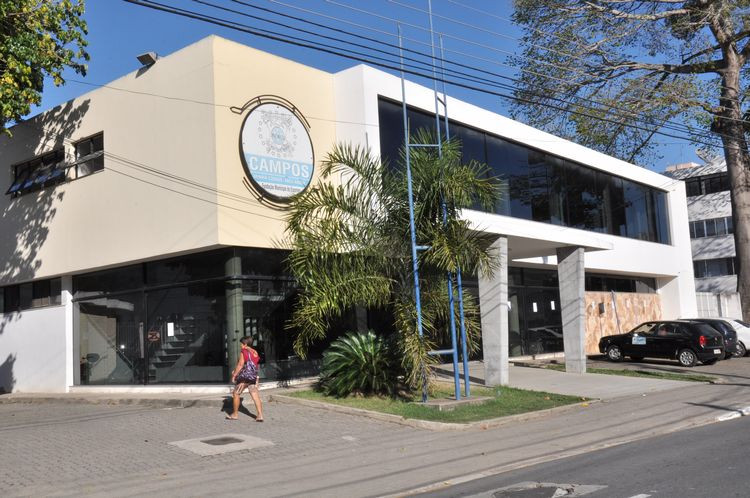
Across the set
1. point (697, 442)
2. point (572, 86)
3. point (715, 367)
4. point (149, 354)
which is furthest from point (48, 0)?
point (715, 367)

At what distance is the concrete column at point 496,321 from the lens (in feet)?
57.2

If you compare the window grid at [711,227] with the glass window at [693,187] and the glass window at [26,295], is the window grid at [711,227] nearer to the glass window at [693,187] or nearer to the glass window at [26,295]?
the glass window at [693,187]

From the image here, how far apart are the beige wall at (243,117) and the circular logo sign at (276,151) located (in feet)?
0.83

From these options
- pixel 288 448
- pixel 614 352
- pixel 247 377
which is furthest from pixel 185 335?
pixel 614 352

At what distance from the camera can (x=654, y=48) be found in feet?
92.8

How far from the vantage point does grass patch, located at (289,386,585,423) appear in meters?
13.0

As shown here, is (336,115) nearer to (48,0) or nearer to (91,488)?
(48,0)

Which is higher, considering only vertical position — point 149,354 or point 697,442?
point 149,354

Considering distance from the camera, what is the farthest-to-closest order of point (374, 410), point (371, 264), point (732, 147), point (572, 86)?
point (732, 147), point (572, 86), point (371, 264), point (374, 410)

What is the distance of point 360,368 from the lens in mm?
14453

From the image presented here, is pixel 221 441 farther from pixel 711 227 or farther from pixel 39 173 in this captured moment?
pixel 711 227

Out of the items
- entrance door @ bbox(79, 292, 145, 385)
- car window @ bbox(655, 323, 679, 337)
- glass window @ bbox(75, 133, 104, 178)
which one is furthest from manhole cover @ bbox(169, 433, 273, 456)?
car window @ bbox(655, 323, 679, 337)

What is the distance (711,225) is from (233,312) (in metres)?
49.7

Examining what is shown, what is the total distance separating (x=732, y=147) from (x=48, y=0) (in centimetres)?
2660
